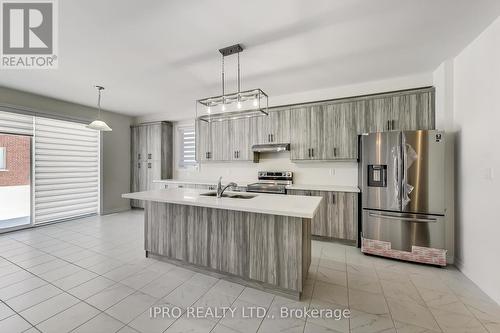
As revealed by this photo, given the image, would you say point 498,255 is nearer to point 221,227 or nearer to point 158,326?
point 221,227

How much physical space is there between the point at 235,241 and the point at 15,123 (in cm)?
496

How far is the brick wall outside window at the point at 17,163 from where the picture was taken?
13.7ft

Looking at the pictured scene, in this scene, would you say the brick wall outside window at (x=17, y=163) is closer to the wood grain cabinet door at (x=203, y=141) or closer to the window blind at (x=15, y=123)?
the window blind at (x=15, y=123)

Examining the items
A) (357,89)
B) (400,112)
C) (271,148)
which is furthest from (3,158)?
(400,112)

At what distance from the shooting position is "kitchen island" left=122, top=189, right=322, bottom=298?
2.05m

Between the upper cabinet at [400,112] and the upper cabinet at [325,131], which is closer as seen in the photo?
the upper cabinet at [400,112]

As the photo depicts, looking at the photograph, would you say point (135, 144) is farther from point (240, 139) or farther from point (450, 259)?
point (450, 259)

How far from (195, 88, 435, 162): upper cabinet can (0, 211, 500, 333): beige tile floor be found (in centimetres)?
182

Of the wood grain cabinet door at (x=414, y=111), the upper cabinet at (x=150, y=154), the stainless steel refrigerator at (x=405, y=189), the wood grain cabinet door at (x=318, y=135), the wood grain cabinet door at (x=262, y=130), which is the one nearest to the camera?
the stainless steel refrigerator at (x=405, y=189)

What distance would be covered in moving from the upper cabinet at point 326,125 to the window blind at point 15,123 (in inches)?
142

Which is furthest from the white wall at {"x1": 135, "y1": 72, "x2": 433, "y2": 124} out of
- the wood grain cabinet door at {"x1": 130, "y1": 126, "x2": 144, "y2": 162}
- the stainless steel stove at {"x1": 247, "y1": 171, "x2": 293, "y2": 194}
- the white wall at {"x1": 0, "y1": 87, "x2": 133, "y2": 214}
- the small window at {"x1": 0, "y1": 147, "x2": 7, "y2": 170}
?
the small window at {"x1": 0, "y1": 147, "x2": 7, "y2": 170}

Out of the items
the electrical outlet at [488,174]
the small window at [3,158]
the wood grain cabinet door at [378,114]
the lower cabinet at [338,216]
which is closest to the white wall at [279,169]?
the lower cabinet at [338,216]

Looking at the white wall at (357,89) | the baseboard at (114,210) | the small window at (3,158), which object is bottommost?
the baseboard at (114,210)

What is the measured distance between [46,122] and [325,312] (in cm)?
612
